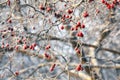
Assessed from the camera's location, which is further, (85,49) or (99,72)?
(85,49)

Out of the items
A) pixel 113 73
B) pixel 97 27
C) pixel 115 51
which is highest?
pixel 97 27

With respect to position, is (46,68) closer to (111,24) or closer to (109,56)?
(109,56)

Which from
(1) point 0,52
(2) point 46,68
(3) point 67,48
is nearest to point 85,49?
(3) point 67,48

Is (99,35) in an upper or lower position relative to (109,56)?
upper

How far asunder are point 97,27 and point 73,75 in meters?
1.41

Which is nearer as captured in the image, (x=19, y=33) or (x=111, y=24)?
(x=19, y=33)

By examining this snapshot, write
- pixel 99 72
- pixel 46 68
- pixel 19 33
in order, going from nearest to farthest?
1. pixel 19 33
2. pixel 99 72
3. pixel 46 68

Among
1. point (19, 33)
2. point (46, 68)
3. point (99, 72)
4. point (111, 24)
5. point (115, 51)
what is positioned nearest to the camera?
point (19, 33)

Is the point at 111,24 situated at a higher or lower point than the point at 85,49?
higher

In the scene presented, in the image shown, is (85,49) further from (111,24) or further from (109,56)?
(111,24)

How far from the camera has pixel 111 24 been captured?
324 inches

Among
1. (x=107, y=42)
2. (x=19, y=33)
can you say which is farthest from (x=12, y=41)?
(x=107, y=42)

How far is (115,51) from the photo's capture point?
9.42m

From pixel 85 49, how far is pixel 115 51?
0.84m
